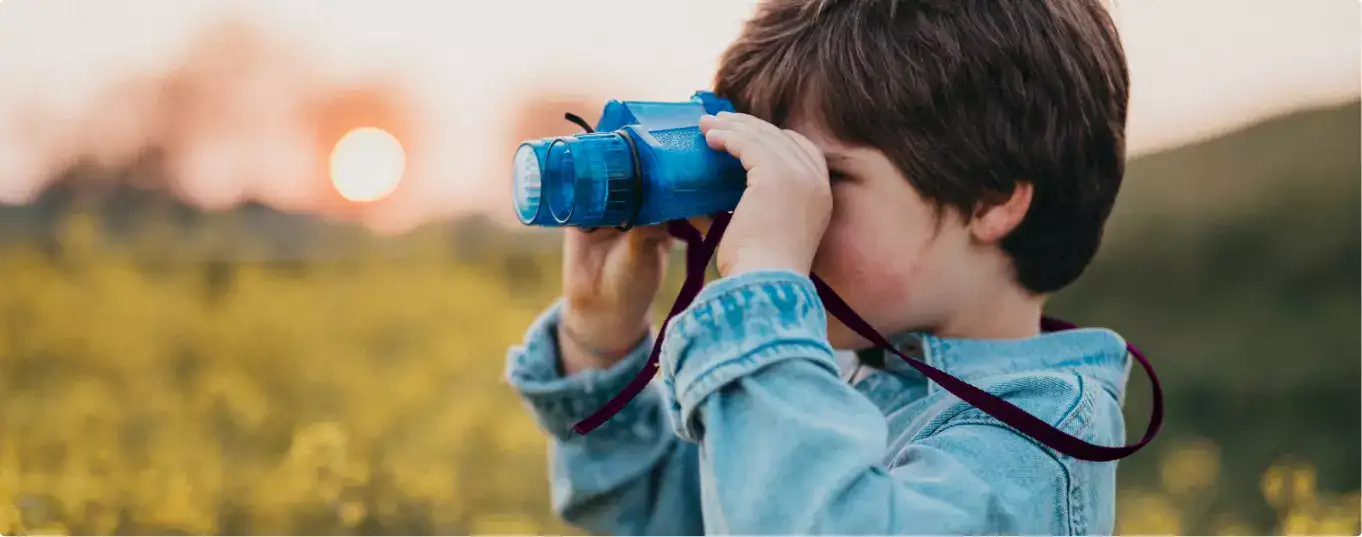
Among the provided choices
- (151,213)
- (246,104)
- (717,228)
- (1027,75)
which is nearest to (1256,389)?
(1027,75)

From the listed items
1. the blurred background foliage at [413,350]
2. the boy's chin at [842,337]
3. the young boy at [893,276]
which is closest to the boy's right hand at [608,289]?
the young boy at [893,276]

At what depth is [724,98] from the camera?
87cm

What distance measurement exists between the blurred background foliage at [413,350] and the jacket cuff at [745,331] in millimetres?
1038

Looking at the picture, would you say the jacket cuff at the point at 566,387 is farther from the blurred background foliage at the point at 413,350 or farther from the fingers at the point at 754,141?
the blurred background foliage at the point at 413,350

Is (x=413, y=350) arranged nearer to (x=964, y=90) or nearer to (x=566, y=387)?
(x=566, y=387)

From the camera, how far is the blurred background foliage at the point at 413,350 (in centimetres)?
163

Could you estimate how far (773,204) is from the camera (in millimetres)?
705

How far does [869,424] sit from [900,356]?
0.12m

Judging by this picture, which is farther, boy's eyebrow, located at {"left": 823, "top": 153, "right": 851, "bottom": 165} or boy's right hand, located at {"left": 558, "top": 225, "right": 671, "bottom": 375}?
boy's right hand, located at {"left": 558, "top": 225, "right": 671, "bottom": 375}

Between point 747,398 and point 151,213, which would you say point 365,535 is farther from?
point 747,398

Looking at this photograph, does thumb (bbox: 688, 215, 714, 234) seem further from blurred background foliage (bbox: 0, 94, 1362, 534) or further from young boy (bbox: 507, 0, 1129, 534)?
blurred background foliage (bbox: 0, 94, 1362, 534)

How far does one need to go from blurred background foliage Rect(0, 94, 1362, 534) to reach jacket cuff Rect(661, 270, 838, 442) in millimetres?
1038

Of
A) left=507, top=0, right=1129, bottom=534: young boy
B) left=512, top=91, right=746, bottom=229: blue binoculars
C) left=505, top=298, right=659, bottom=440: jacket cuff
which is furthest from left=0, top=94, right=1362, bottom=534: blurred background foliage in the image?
left=512, top=91, right=746, bottom=229: blue binoculars

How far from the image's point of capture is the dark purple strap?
0.72 metres
